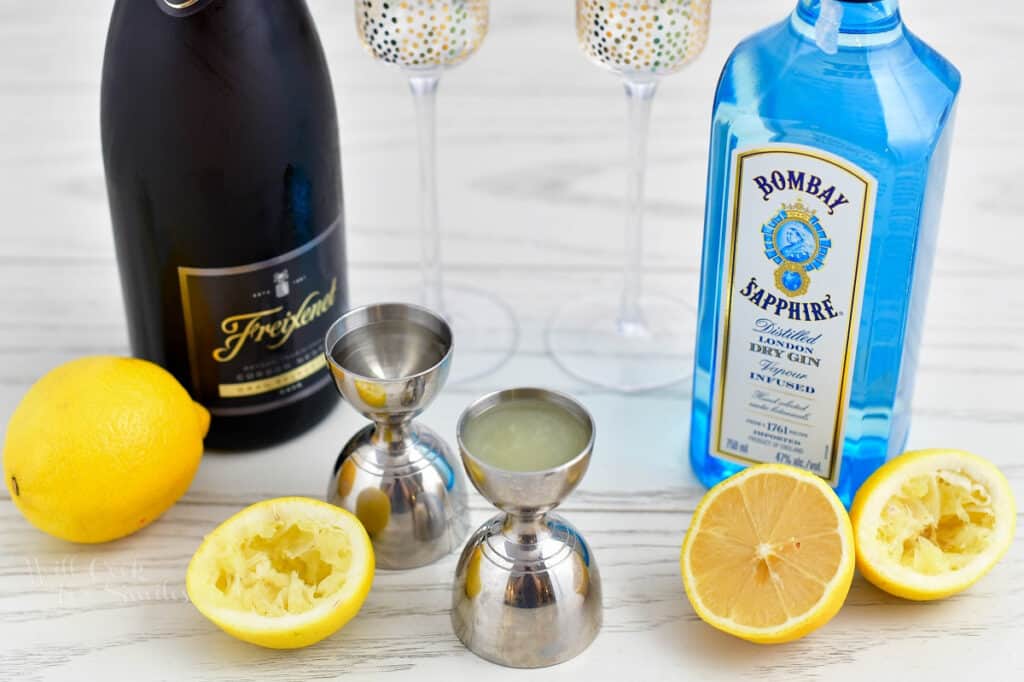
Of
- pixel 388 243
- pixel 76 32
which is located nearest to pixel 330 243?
pixel 388 243

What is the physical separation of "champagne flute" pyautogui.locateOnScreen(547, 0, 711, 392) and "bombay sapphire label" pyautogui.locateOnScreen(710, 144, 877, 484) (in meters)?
0.12

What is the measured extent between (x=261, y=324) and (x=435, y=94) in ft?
0.67

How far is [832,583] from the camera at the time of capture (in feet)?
2.60

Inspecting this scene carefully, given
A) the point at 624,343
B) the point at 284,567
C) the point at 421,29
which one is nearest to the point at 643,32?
the point at 421,29

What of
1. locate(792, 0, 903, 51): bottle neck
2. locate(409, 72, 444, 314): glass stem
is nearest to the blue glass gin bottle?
locate(792, 0, 903, 51): bottle neck

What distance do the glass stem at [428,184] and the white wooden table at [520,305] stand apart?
0.20 feet

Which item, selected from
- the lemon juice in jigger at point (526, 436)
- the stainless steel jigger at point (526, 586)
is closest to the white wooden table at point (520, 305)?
the stainless steel jigger at point (526, 586)

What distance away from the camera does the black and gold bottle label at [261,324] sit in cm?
92

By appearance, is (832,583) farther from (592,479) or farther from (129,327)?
(129,327)

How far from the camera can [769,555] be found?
2.64 ft

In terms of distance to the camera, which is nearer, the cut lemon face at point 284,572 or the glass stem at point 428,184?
the cut lemon face at point 284,572

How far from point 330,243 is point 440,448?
Result: 0.52 feet

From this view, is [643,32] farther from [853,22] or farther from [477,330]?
[477,330]

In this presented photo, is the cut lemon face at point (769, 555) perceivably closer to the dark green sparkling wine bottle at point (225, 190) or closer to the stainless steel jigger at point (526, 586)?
the stainless steel jigger at point (526, 586)
